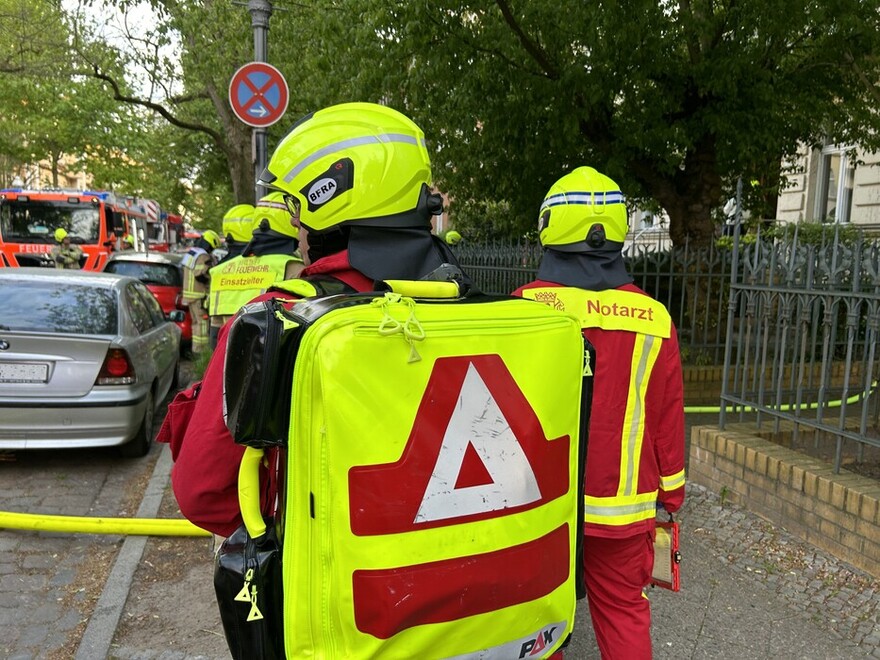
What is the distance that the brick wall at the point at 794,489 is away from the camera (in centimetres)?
380

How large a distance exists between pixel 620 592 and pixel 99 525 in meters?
3.22

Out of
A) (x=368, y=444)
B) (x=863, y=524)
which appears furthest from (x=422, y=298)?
(x=863, y=524)

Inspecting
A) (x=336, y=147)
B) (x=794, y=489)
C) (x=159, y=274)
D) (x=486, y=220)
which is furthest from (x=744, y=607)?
(x=486, y=220)

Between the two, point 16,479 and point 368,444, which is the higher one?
point 368,444

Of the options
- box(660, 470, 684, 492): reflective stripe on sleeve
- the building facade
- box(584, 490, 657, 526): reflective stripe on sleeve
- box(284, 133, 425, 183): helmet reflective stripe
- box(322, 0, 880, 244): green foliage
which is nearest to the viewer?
box(284, 133, 425, 183): helmet reflective stripe

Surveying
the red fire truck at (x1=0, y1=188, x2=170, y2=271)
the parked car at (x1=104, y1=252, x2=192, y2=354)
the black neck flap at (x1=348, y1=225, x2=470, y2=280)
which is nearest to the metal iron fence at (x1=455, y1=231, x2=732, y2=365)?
the parked car at (x1=104, y1=252, x2=192, y2=354)

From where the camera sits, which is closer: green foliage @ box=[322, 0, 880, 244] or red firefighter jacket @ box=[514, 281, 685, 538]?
red firefighter jacket @ box=[514, 281, 685, 538]

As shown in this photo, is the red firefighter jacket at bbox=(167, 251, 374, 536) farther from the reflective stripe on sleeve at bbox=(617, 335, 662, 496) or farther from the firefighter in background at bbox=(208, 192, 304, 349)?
the firefighter in background at bbox=(208, 192, 304, 349)

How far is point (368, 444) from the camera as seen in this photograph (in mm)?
1301

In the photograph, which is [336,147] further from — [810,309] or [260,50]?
[260,50]

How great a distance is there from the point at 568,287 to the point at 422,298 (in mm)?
1244

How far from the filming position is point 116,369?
5664mm

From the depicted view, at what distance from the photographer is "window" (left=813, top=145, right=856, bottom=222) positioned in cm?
1572

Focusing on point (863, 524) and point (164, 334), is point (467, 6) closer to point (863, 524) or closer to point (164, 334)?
point (164, 334)
